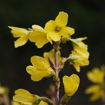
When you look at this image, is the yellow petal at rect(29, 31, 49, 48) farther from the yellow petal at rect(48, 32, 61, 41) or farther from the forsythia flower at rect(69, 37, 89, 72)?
the forsythia flower at rect(69, 37, 89, 72)

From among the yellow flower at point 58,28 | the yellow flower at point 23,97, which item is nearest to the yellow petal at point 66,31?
the yellow flower at point 58,28

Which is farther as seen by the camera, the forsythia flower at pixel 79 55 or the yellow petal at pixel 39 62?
the forsythia flower at pixel 79 55

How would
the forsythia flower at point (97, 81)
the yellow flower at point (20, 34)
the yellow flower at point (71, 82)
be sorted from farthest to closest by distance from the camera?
the forsythia flower at point (97, 81) < the yellow flower at point (20, 34) < the yellow flower at point (71, 82)

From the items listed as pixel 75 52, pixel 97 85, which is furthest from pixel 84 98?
pixel 75 52

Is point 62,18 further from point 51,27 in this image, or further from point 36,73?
point 36,73

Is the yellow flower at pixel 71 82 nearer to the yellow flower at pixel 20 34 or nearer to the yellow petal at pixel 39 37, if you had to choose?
the yellow petal at pixel 39 37

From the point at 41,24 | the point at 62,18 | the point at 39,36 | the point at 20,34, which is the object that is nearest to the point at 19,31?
the point at 20,34

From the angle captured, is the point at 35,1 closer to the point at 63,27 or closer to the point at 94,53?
the point at 94,53
